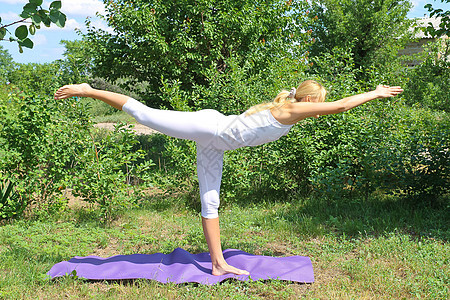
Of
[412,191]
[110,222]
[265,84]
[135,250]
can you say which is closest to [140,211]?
[110,222]

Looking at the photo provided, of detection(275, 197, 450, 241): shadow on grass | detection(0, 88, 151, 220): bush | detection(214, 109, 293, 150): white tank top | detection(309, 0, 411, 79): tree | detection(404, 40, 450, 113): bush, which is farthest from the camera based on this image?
detection(309, 0, 411, 79): tree

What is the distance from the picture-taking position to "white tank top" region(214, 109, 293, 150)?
3.48m

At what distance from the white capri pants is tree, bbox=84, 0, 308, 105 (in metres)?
4.17

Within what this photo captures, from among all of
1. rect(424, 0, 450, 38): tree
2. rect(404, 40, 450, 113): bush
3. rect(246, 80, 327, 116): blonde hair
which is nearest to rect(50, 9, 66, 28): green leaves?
rect(246, 80, 327, 116): blonde hair

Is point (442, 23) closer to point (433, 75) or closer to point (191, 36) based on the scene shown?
point (433, 75)

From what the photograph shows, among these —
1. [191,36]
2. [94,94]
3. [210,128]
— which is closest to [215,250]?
[210,128]

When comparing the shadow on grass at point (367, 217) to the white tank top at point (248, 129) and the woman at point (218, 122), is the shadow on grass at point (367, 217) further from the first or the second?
the white tank top at point (248, 129)

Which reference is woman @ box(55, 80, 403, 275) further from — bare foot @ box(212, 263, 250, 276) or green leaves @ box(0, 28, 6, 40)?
green leaves @ box(0, 28, 6, 40)

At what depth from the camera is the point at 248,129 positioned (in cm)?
348

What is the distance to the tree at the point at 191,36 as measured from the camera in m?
7.99

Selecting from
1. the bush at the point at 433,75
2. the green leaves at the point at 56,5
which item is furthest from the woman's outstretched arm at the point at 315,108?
the bush at the point at 433,75

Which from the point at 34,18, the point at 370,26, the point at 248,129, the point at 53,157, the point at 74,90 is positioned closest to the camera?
the point at 34,18

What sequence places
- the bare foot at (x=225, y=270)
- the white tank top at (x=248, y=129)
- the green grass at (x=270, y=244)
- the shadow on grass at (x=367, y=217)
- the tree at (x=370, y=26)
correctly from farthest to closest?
the tree at (x=370, y=26)
the shadow on grass at (x=367, y=217)
the bare foot at (x=225, y=270)
the white tank top at (x=248, y=129)
the green grass at (x=270, y=244)

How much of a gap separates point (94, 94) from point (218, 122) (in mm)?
1211
